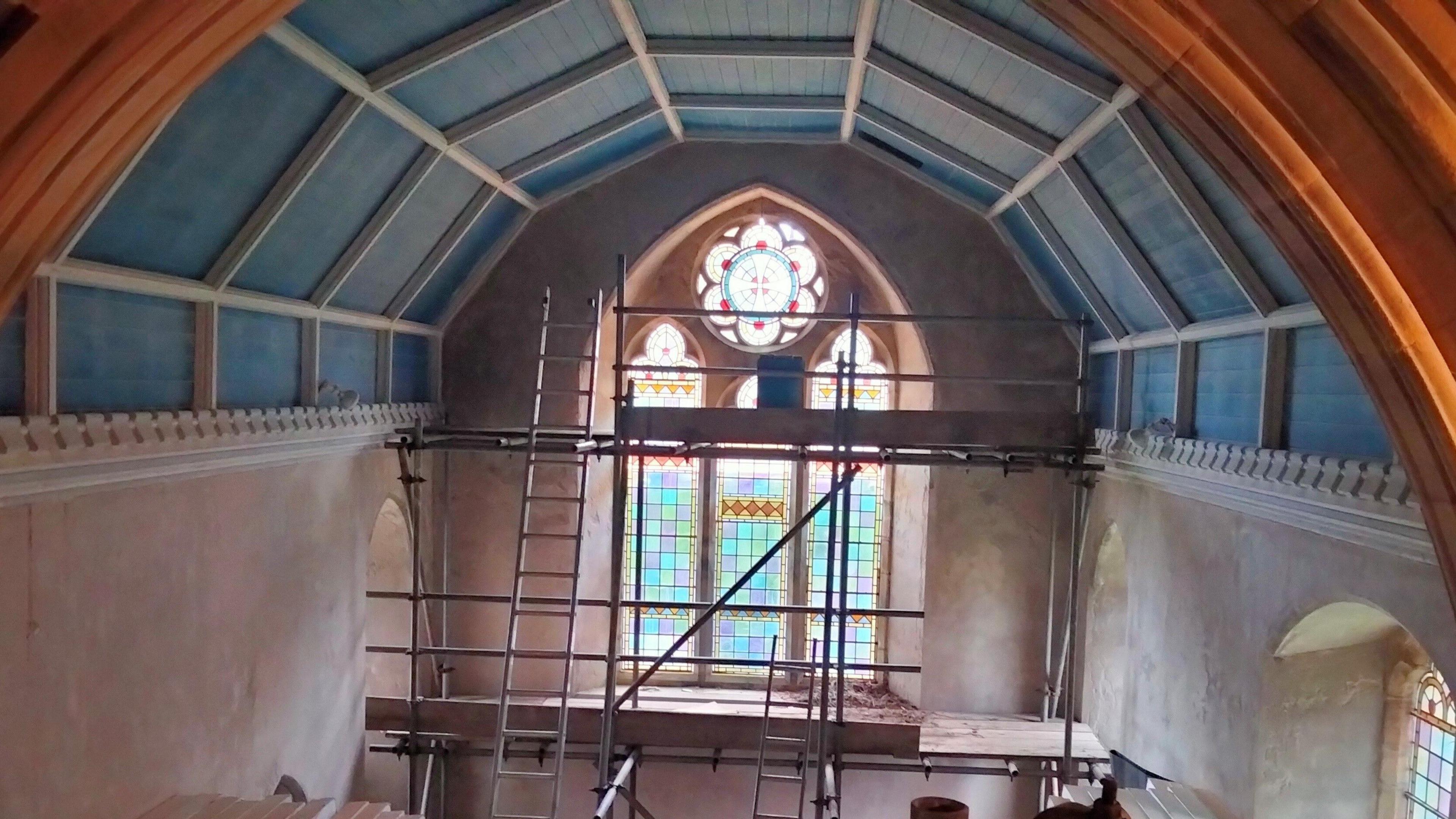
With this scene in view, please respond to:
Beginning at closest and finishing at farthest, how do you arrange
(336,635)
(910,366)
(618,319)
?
1. (618,319)
2. (336,635)
3. (910,366)

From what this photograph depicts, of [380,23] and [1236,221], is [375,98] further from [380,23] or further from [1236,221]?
[1236,221]

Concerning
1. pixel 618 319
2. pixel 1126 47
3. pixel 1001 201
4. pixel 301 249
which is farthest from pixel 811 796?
pixel 1126 47

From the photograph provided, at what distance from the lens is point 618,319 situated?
6059mm

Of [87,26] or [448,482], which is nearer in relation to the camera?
[87,26]

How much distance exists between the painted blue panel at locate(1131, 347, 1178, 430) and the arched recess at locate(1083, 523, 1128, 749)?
0.90m

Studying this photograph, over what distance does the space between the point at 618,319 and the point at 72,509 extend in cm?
302

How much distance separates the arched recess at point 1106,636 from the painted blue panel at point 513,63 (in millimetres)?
4782

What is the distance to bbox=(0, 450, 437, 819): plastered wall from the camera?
12.3 ft

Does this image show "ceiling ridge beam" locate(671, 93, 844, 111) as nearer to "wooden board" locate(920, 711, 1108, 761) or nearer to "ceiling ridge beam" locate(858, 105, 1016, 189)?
"ceiling ridge beam" locate(858, 105, 1016, 189)

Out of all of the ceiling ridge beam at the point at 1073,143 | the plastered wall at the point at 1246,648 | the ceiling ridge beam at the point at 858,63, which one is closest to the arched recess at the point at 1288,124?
the plastered wall at the point at 1246,648

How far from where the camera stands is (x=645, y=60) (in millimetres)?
6129

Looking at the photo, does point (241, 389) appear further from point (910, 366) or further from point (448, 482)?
point (910, 366)

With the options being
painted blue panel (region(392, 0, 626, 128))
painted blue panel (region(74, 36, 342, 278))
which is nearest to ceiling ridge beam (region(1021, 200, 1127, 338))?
painted blue panel (region(392, 0, 626, 128))

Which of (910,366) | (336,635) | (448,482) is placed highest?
(910,366)
